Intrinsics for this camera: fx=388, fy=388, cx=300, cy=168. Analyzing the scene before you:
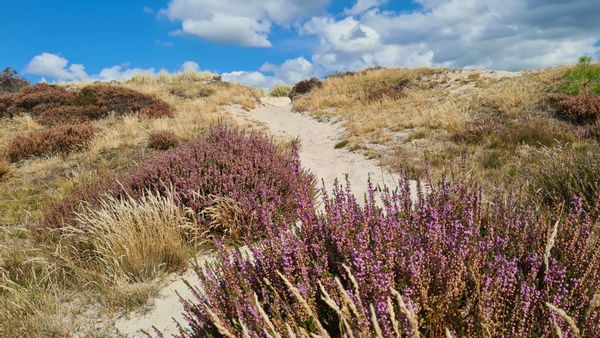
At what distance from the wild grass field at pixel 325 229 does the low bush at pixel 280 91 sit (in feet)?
59.1

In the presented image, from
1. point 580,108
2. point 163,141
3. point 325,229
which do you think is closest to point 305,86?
point 163,141

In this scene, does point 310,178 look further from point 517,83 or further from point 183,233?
point 517,83

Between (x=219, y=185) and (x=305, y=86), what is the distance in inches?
951

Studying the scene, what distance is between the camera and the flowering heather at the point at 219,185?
4.88m

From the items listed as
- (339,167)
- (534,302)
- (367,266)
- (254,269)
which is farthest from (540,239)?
(339,167)

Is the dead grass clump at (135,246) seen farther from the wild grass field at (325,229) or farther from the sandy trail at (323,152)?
the sandy trail at (323,152)

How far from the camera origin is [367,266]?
211cm

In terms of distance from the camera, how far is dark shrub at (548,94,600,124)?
31.5 feet

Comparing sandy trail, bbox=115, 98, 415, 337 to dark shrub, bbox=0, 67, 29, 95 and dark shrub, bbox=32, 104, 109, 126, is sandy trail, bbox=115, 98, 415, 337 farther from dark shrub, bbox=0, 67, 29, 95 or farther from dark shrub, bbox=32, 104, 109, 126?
dark shrub, bbox=0, 67, 29, 95

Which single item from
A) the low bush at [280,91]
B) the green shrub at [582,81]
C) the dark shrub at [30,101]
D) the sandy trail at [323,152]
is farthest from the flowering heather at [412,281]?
the low bush at [280,91]

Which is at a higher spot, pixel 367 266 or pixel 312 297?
pixel 367 266

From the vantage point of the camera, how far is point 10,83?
84.1 feet

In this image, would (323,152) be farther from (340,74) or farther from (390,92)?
(340,74)

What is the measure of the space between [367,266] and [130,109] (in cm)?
1731
